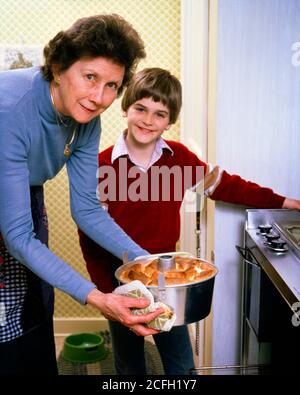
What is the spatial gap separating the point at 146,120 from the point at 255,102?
0.25 metres

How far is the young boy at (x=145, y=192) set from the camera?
3.85ft

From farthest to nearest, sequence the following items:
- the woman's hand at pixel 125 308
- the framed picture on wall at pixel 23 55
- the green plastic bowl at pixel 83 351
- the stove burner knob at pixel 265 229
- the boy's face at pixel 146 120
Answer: the framed picture on wall at pixel 23 55
the green plastic bowl at pixel 83 351
the boy's face at pixel 146 120
the stove burner knob at pixel 265 229
the woman's hand at pixel 125 308

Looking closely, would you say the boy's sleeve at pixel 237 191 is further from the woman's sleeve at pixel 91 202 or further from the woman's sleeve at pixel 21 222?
the woman's sleeve at pixel 21 222

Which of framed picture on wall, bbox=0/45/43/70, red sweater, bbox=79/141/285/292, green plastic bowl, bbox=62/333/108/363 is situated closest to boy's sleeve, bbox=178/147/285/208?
red sweater, bbox=79/141/285/292

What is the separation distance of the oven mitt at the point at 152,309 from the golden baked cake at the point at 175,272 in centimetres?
4

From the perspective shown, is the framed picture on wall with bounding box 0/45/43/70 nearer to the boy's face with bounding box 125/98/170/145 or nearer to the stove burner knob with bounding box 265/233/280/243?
the boy's face with bounding box 125/98/170/145

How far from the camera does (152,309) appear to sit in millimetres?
769

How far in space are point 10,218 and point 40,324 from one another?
346 millimetres

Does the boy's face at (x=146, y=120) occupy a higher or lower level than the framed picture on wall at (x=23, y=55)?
lower

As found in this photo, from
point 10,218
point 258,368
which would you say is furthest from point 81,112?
point 258,368

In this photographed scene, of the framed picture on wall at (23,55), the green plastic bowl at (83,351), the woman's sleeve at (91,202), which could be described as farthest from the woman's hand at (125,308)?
the framed picture on wall at (23,55)

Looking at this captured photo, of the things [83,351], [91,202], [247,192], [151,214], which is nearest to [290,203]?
[247,192]
